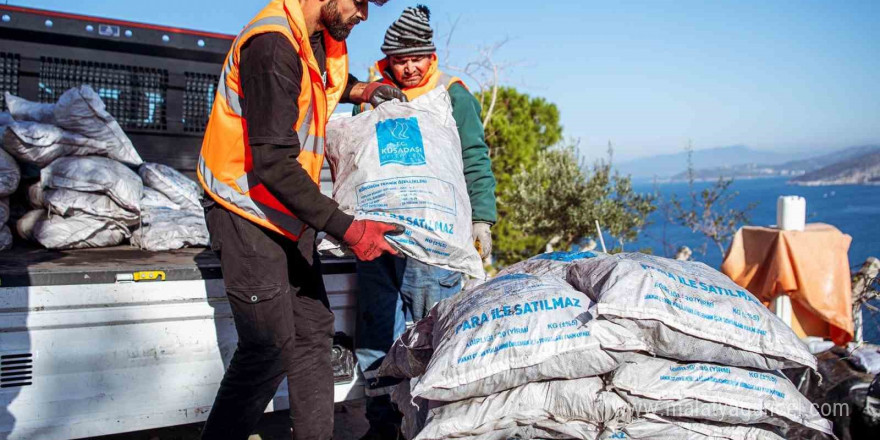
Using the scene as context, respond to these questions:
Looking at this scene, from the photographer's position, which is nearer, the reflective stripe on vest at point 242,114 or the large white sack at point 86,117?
the reflective stripe on vest at point 242,114

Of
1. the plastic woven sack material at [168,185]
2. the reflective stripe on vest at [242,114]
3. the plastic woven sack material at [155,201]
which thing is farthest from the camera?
the plastic woven sack material at [168,185]

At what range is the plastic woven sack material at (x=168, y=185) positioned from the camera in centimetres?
397

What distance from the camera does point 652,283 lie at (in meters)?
2.24

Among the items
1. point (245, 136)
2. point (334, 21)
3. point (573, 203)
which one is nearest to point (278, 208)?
point (245, 136)

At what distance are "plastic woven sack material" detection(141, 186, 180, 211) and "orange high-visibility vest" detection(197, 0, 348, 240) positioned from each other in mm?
1417

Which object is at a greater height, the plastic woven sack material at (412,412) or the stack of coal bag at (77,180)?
the stack of coal bag at (77,180)

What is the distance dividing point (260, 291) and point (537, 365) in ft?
3.57

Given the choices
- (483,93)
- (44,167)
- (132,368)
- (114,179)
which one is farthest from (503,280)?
(483,93)

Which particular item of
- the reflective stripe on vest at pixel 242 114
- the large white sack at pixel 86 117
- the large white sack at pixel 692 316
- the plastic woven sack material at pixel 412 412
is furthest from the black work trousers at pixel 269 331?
the large white sack at pixel 86 117

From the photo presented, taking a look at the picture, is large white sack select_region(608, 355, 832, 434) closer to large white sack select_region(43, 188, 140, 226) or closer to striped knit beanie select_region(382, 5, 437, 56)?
striped knit beanie select_region(382, 5, 437, 56)

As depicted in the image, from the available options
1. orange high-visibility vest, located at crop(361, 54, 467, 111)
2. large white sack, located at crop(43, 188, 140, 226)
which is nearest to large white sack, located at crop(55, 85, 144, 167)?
large white sack, located at crop(43, 188, 140, 226)

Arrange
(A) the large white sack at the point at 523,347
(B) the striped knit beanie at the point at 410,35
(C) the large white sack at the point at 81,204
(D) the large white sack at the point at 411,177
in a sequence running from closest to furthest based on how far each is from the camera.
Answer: (A) the large white sack at the point at 523,347
(D) the large white sack at the point at 411,177
(B) the striped knit beanie at the point at 410,35
(C) the large white sack at the point at 81,204

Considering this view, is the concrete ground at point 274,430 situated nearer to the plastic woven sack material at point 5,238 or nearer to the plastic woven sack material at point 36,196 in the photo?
the plastic woven sack material at point 5,238

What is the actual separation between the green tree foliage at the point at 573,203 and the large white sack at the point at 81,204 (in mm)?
4398
